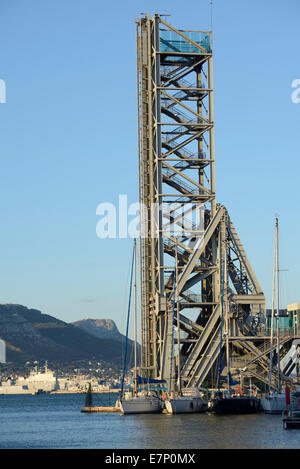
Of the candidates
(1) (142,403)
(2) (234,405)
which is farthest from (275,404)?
(1) (142,403)

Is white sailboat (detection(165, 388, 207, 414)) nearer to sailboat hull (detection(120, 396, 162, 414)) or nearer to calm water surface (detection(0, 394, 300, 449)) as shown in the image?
calm water surface (detection(0, 394, 300, 449))

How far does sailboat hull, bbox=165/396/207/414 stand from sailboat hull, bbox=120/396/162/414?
1955 mm

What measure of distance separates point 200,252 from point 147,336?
30.0 ft

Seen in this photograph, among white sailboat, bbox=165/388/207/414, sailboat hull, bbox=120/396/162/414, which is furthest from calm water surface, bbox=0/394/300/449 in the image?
sailboat hull, bbox=120/396/162/414

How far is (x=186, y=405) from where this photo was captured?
70.7 m

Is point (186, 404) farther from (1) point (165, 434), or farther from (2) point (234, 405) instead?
(1) point (165, 434)

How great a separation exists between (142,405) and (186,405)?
4.17m

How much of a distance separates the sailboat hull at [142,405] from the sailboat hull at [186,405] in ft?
6.42

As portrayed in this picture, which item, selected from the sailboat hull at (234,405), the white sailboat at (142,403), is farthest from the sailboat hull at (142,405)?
the sailboat hull at (234,405)

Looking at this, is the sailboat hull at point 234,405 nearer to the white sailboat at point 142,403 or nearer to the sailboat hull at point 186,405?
the sailboat hull at point 186,405

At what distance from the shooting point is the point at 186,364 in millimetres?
76000

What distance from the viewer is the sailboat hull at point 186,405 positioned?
232 ft
